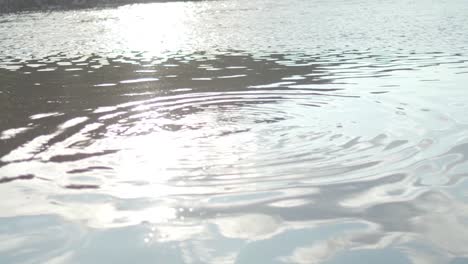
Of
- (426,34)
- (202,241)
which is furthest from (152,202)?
(426,34)

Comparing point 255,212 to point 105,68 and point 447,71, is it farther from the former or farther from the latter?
point 105,68

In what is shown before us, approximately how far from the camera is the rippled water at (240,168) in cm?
538

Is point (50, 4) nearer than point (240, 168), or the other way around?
point (240, 168)

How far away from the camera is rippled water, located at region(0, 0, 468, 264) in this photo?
538 centimetres

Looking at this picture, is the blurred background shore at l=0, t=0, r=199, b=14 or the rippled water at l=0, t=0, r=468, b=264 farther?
the blurred background shore at l=0, t=0, r=199, b=14

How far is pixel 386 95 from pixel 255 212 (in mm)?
7779

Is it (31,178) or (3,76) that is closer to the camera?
(31,178)

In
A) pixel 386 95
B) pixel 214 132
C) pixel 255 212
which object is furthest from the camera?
pixel 386 95

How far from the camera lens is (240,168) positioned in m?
7.48

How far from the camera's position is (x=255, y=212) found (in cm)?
606

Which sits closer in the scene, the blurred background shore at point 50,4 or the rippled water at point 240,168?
the rippled water at point 240,168

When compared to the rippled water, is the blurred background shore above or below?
above

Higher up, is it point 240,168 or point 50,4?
point 50,4

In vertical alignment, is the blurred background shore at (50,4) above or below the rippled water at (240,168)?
above
